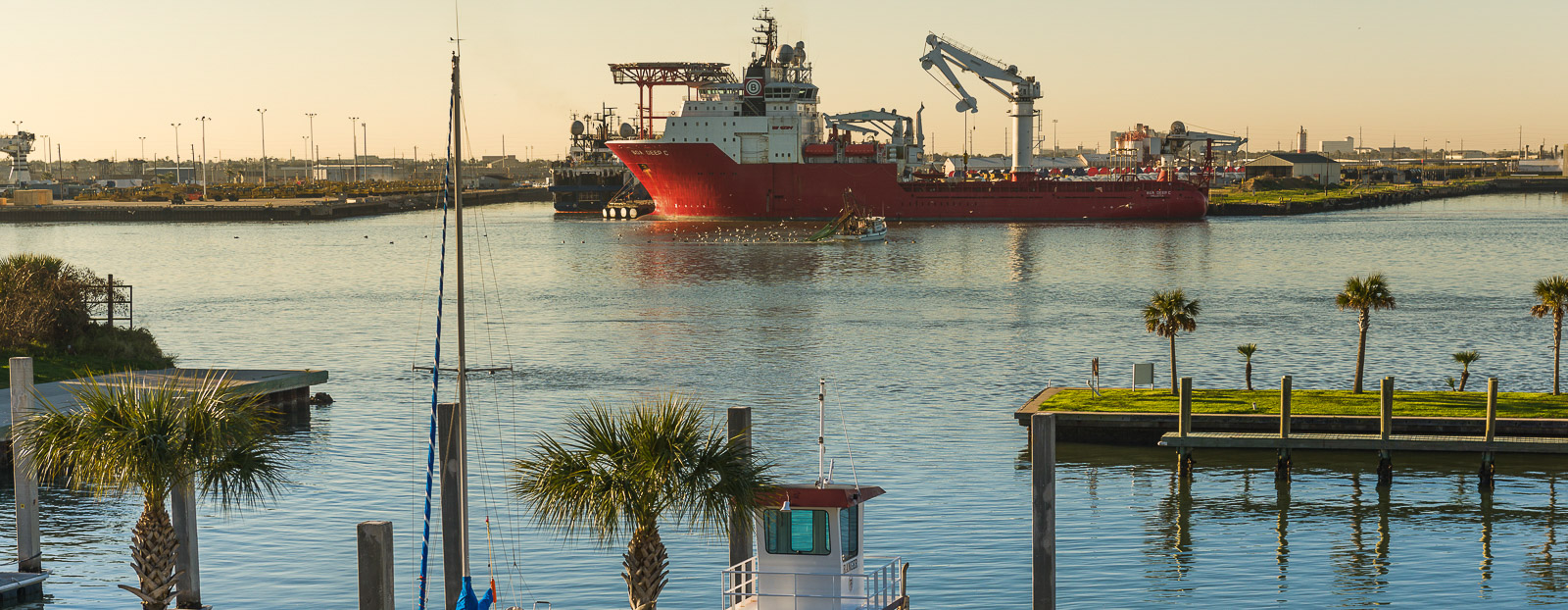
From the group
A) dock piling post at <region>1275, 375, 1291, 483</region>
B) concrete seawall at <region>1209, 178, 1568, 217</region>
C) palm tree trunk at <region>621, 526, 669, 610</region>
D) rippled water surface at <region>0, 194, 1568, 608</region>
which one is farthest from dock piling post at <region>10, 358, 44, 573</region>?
concrete seawall at <region>1209, 178, 1568, 217</region>

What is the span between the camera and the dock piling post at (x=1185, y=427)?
2442 centimetres

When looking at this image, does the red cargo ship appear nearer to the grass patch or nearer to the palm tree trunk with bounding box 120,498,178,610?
the grass patch

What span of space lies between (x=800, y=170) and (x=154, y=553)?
94.4 metres

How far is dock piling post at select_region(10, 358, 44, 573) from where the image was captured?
17688mm

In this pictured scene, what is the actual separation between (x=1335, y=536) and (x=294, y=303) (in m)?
46.0

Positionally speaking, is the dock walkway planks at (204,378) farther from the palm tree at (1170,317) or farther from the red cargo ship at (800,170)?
the red cargo ship at (800,170)

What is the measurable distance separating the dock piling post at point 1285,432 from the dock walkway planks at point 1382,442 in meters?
0.15

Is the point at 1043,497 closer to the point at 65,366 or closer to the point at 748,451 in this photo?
the point at 748,451

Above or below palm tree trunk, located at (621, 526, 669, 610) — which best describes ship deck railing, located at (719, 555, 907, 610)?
below

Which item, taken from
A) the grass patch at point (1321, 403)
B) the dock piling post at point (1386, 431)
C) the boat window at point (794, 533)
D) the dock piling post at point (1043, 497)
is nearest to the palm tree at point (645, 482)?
the boat window at point (794, 533)

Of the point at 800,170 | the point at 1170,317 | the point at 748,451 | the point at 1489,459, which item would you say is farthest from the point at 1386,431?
the point at 800,170

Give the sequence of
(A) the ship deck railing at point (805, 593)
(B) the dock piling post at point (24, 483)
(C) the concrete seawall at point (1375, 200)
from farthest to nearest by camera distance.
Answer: (C) the concrete seawall at point (1375, 200) → (B) the dock piling post at point (24, 483) → (A) the ship deck railing at point (805, 593)

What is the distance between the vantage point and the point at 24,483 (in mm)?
17859

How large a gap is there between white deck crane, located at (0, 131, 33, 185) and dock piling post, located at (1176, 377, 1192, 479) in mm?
188614
